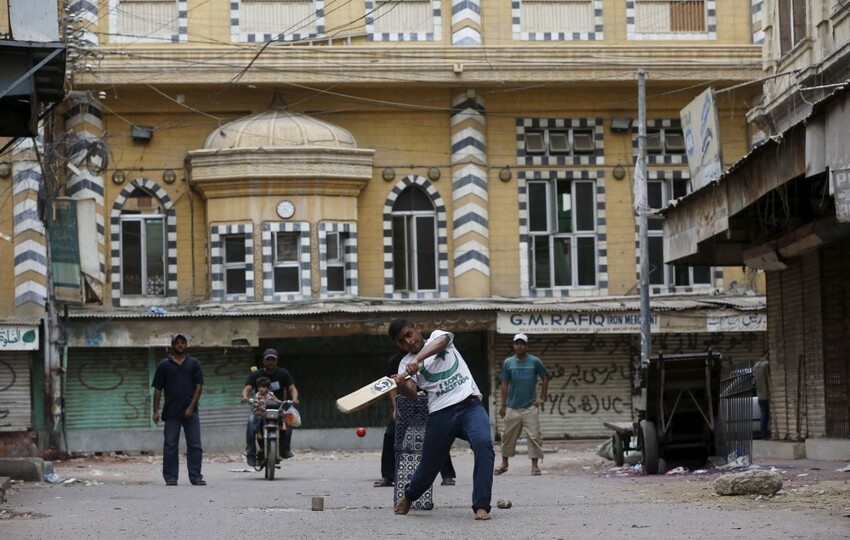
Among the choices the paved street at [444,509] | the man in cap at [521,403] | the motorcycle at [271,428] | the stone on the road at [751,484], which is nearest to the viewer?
the paved street at [444,509]

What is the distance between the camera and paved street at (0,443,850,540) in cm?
1084

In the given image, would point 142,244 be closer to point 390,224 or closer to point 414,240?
point 390,224

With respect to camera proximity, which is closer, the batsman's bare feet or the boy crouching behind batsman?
the boy crouching behind batsman

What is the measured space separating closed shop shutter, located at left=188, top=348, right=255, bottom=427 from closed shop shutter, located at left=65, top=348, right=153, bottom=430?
3.58ft

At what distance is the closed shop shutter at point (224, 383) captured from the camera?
31.4 m

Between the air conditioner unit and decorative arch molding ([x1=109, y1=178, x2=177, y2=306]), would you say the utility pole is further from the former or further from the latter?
the air conditioner unit

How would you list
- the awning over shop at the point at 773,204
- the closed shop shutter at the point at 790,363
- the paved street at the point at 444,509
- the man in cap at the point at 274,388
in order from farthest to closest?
the closed shop shutter at the point at 790,363 → the man in cap at the point at 274,388 → the awning over shop at the point at 773,204 → the paved street at the point at 444,509

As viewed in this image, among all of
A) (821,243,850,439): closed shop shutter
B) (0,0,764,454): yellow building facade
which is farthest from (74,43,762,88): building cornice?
(821,243,850,439): closed shop shutter

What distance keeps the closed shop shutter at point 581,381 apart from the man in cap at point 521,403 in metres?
12.3

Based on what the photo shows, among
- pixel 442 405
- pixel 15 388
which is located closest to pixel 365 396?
pixel 442 405

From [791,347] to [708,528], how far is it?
39.3 ft

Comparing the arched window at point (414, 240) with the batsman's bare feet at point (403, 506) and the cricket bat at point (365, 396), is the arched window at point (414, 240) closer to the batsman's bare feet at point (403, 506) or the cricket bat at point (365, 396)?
the batsman's bare feet at point (403, 506)

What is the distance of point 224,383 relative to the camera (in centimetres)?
3170

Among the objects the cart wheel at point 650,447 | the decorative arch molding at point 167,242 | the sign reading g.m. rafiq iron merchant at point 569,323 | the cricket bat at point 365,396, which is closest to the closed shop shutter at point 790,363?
the cart wheel at point 650,447
